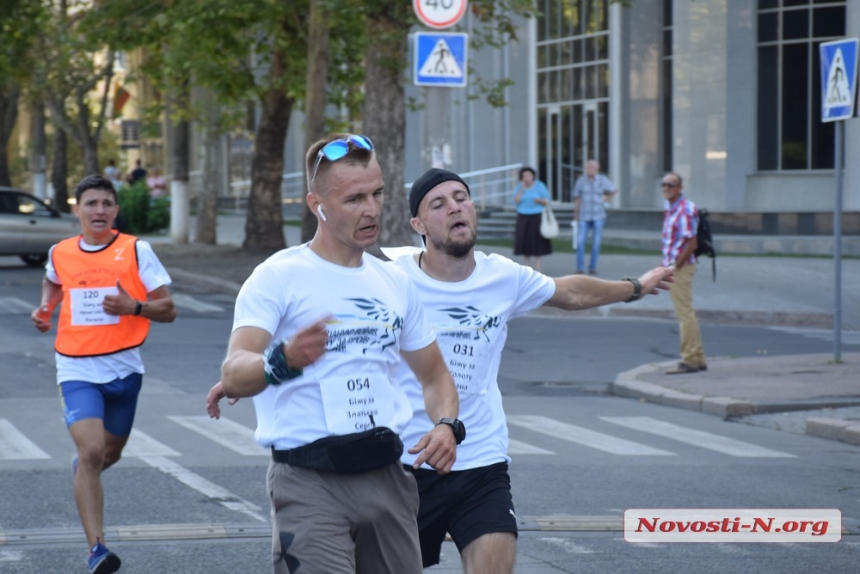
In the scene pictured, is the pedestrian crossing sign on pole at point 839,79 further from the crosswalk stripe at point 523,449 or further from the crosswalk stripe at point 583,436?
the crosswalk stripe at point 523,449

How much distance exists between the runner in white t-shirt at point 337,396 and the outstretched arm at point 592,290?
1434mm

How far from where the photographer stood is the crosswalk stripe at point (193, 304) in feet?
64.5

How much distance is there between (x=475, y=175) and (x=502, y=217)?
522 cm

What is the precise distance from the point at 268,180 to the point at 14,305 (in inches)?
382

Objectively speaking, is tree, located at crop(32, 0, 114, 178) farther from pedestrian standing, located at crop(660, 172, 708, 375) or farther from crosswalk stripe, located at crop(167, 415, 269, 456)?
crosswalk stripe, located at crop(167, 415, 269, 456)

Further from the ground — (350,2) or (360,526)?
(350,2)

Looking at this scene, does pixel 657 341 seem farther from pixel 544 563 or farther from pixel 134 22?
pixel 134 22

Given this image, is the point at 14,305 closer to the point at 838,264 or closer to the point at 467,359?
the point at 838,264

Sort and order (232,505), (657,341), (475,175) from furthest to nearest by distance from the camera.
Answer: (475,175)
(657,341)
(232,505)

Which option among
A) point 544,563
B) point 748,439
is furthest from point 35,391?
point 544,563

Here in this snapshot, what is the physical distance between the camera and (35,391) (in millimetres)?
12641

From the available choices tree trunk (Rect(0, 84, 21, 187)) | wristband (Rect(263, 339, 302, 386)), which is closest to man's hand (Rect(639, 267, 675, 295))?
wristband (Rect(263, 339, 302, 386))

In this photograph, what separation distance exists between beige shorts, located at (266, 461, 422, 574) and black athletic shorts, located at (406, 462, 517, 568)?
666mm

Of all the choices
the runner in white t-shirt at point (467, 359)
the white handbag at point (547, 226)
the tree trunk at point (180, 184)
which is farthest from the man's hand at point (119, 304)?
the tree trunk at point (180, 184)
